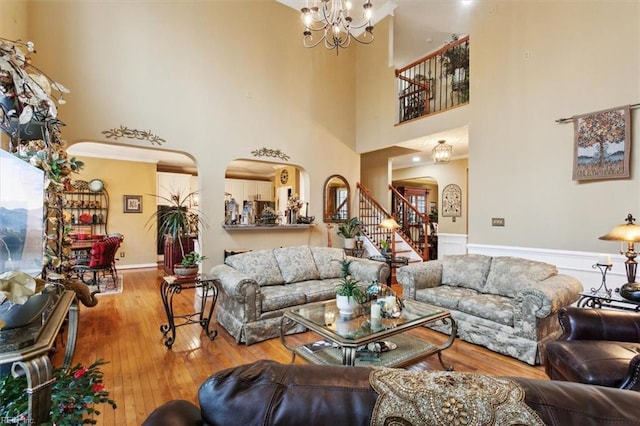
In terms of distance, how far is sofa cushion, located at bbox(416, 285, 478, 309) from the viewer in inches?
131

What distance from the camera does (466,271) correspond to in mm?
3746

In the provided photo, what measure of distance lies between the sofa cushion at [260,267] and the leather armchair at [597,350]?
108 inches

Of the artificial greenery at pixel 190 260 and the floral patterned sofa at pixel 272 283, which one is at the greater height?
the artificial greenery at pixel 190 260

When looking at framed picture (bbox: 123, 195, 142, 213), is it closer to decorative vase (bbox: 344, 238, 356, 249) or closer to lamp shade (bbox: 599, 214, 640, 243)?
decorative vase (bbox: 344, 238, 356, 249)

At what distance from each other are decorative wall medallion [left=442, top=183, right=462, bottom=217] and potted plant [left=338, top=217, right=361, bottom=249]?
3.34m

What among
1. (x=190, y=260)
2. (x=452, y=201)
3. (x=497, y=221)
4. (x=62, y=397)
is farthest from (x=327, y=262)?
(x=452, y=201)

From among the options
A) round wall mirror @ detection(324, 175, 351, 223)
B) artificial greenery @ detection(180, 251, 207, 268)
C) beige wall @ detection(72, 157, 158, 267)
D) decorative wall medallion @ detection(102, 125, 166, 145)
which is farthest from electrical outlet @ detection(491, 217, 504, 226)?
beige wall @ detection(72, 157, 158, 267)

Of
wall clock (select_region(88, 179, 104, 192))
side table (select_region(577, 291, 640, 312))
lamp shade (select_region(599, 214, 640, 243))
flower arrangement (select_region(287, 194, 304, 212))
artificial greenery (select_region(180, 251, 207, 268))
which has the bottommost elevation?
side table (select_region(577, 291, 640, 312))

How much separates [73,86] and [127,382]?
13.4ft

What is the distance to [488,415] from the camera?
70 centimetres

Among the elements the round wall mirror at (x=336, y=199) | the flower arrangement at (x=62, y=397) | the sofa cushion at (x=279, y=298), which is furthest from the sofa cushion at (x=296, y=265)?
the flower arrangement at (x=62, y=397)

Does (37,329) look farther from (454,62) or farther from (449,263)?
(454,62)

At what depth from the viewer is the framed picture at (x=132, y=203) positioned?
8023mm

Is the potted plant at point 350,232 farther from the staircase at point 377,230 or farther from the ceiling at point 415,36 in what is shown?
the ceiling at point 415,36
